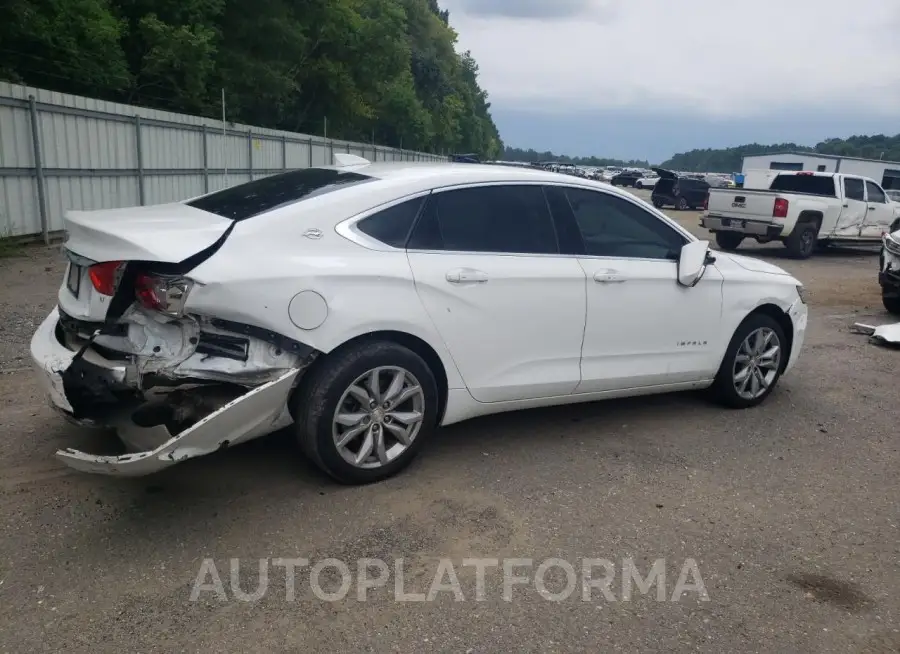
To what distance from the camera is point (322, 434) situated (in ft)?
11.6

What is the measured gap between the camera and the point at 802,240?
16.0m

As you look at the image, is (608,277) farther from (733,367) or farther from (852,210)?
(852,210)

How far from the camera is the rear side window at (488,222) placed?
3.95m

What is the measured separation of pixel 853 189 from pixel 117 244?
1751 cm

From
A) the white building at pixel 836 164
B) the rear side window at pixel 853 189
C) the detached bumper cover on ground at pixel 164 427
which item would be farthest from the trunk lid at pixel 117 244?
the white building at pixel 836 164

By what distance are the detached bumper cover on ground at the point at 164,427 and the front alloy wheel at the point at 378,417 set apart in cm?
30

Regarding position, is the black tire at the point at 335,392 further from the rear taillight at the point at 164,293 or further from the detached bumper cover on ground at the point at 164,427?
the rear taillight at the point at 164,293

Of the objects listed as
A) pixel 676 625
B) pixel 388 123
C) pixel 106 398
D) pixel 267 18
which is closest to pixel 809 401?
pixel 676 625

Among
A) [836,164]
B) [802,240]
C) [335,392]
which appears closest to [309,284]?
[335,392]

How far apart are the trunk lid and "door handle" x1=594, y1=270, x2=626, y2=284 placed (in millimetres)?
2129

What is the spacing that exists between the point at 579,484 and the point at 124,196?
11.3 m

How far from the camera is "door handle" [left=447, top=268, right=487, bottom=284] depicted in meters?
3.87

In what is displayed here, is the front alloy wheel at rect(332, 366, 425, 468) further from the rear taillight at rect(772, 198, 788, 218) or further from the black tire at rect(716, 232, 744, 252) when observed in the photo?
the black tire at rect(716, 232, 744, 252)

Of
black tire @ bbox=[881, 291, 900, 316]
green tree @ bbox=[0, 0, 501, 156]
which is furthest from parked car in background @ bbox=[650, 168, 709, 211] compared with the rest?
black tire @ bbox=[881, 291, 900, 316]
